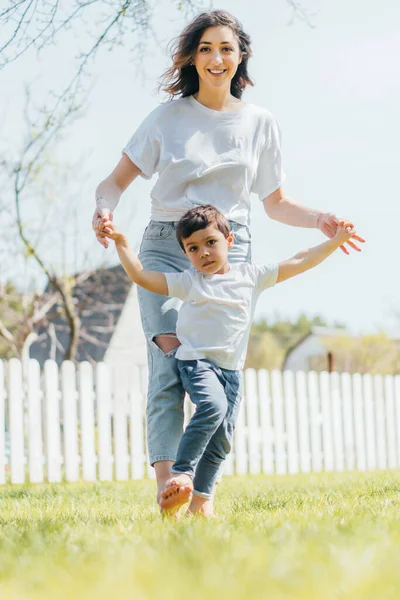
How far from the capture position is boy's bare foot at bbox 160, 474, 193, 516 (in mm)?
2834

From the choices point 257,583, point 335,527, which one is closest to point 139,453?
point 335,527

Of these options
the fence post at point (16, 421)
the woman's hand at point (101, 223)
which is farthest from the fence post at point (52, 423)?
the woman's hand at point (101, 223)

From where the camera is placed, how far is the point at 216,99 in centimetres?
354

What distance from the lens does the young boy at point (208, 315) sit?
3.16 m

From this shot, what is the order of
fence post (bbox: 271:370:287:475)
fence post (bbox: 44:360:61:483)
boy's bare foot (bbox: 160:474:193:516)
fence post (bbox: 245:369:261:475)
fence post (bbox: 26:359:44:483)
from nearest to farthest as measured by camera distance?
1. boy's bare foot (bbox: 160:474:193:516)
2. fence post (bbox: 26:359:44:483)
3. fence post (bbox: 44:360:61:483)
4. fence post (bbox: 245:369:261:475)
5. fence post (bbox: 271:370:287:475)

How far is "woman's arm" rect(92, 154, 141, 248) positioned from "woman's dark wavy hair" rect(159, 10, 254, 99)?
409mm

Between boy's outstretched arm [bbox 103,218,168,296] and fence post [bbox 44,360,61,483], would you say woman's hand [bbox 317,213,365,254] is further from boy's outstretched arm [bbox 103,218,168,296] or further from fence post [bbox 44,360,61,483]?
fence post [bbox 44,360,61,483]

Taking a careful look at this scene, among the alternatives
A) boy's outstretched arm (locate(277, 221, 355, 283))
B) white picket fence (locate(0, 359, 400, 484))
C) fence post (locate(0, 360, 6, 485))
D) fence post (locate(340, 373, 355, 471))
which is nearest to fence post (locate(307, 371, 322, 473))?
white picket fence (locate(0, 359, 400, 484))

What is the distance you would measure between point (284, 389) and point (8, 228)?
19.4ft

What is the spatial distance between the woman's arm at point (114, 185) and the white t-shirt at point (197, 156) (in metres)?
0.05

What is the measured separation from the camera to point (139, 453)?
9.15 meters

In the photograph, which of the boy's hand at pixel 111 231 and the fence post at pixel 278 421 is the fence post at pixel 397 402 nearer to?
the fence post at pixel 278 421

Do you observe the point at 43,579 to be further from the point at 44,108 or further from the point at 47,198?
the point at 47,198

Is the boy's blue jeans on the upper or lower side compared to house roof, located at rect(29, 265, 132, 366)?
lower
